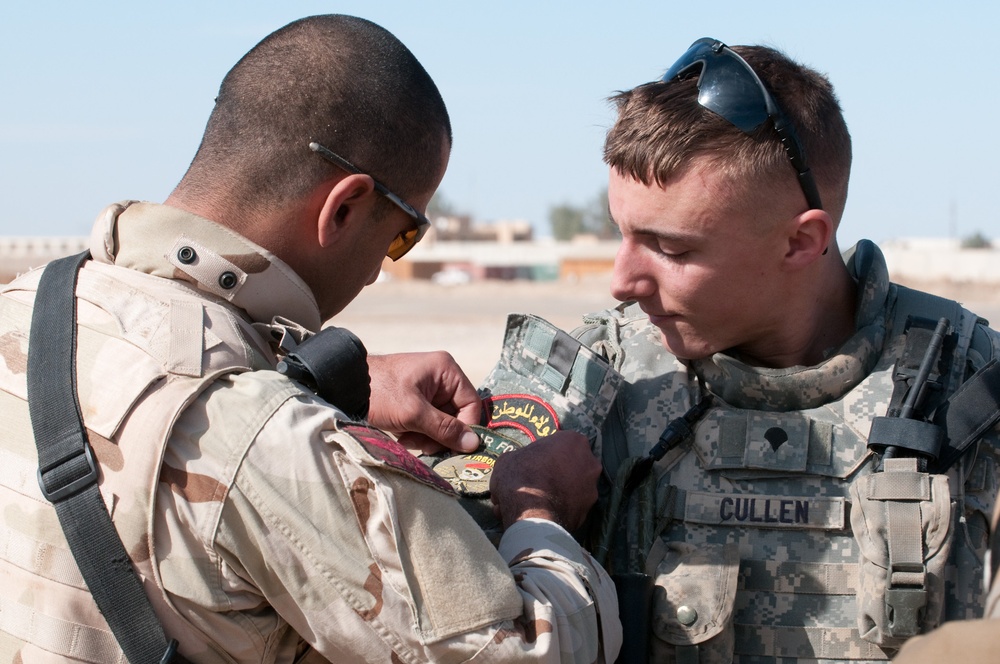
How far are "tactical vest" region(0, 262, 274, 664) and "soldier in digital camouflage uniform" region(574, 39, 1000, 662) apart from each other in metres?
1.16

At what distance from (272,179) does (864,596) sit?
1.70 meters

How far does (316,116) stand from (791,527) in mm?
1538

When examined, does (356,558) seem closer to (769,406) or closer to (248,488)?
(248,488)

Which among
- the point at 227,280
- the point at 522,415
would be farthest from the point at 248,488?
the point at 522,415

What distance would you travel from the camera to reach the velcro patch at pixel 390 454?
2092 mm

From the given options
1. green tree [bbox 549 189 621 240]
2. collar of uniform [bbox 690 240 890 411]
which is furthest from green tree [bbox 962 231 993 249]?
collar of uniform [bbox 690 240 890 411]

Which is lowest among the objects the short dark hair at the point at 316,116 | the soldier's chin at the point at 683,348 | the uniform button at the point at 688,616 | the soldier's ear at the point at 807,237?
the uniform button at the point at 688,616

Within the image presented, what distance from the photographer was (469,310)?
2692 centimetres

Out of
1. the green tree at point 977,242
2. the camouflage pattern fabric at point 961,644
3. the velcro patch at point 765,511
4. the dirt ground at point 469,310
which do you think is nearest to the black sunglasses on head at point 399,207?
the velcro patch at point 765,511

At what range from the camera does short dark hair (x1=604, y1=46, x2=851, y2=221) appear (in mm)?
2715

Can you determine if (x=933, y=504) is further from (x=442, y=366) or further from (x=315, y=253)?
(x=315, y=253)

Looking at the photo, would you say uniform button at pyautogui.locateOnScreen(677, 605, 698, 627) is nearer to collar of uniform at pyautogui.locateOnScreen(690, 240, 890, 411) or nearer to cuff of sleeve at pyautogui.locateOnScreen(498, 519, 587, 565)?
cuff of sleeve at pyautogui.locateOnScreen(498, 519, 587, 565)

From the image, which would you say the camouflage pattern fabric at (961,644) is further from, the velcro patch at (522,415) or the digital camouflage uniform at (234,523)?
the velcro patch at (522,415)

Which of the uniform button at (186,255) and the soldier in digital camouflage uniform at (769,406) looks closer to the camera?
the uniform button at (186,255)
